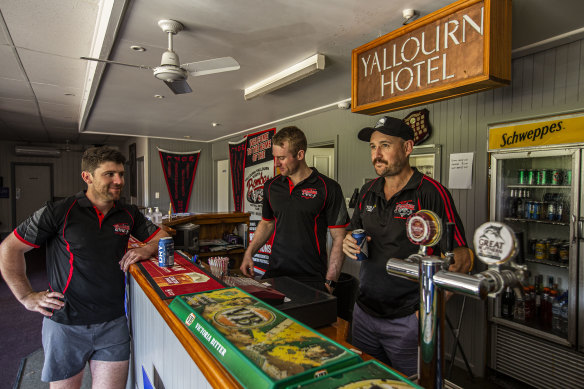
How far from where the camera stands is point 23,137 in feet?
31.3

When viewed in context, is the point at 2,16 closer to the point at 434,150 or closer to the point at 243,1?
the point at 243,1

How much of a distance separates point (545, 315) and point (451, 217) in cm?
209

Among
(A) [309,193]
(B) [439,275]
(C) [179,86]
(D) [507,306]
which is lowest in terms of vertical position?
(D) [507,306]

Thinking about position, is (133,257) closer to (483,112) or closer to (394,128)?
(394,128)

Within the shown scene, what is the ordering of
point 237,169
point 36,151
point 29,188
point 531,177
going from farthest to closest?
point 29,188
point 36,151
point 237,169
point 531,177

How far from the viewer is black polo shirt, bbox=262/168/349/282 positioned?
2164 millimetres

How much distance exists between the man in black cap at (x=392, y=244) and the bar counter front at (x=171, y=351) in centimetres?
32

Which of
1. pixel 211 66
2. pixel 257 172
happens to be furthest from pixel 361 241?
pixel 257 172

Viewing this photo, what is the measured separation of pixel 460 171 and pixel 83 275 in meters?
3.02

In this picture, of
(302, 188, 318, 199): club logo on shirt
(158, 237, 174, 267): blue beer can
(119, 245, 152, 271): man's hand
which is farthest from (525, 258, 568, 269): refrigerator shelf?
(119, 245, 152, 271): man's hand

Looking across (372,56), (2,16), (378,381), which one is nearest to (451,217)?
(378,381)

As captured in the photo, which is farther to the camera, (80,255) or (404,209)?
(80,255)

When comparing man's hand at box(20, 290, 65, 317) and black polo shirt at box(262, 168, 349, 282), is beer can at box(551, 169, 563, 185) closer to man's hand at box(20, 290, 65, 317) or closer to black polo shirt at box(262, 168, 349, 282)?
black polo shirt at box(262, 168, 349, 282)

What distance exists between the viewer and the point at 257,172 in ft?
21.4
